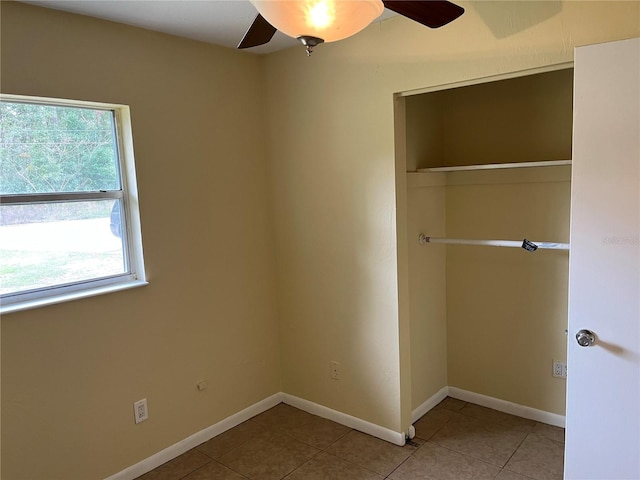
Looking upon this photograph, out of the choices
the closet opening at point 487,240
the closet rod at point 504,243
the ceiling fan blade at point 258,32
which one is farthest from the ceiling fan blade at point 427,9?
the closet rod at point 504,243

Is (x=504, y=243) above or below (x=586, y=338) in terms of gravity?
above

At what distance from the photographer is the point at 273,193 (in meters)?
3.18

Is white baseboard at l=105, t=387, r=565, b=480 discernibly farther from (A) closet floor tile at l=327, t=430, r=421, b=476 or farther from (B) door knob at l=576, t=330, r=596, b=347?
(B) door knob at l=576, t=330, r=596, b=347

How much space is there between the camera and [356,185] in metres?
2.74

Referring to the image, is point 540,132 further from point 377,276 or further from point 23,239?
point 23,239

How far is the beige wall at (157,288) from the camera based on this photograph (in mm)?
2150

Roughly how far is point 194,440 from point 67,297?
119 cm

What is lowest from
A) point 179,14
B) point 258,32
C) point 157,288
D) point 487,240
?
point 157,288

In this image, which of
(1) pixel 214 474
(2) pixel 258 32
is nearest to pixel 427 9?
(2) pixel 258 32

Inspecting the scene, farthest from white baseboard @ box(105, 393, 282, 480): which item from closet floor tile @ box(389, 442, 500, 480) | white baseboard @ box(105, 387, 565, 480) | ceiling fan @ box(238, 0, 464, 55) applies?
ceiling fan @ box(238, 0, 464, 55)

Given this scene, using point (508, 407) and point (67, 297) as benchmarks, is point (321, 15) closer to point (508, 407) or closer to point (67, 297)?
point (67, 297)

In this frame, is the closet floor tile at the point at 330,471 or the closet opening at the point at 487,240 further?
the closet opening at the point at 487,240

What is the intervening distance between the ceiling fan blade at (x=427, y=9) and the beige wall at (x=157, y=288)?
1.57m

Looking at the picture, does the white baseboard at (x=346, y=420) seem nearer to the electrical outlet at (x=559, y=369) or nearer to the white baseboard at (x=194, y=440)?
the white baseboard at (x=194, y=440)
